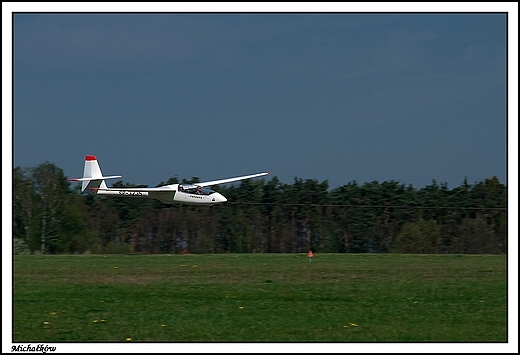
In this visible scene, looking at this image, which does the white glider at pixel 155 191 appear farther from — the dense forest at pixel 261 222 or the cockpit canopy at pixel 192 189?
the dense forest at pixel 261 222

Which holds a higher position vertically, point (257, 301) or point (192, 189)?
point (192, 189)

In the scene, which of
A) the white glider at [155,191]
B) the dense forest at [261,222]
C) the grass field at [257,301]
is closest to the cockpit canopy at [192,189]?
the white glider at [155,191]

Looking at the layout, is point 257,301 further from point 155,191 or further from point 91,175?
point 91,175

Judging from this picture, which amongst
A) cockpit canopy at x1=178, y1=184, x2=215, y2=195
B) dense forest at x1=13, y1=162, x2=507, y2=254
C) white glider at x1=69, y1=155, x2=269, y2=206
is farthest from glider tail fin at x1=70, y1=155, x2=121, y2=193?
dense forest at x1=13, y1=162, x2=507, y2=254

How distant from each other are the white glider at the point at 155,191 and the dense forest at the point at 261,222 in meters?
11.2

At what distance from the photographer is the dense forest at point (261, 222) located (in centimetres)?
4162

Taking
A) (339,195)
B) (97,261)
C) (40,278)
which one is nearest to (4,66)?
(40,278)

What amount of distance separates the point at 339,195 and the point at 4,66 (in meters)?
35.9

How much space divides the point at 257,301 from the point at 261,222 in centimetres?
2889

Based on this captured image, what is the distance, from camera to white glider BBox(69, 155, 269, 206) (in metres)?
25.6

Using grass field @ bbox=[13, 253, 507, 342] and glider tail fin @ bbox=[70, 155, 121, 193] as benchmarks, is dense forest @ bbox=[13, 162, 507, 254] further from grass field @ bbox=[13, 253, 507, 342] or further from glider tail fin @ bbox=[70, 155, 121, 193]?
grass field @ bbox=[13, 253, 507, 342]

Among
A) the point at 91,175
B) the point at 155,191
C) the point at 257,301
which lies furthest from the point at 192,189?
the point at 257,301

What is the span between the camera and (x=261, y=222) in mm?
46094

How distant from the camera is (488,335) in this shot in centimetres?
1464
